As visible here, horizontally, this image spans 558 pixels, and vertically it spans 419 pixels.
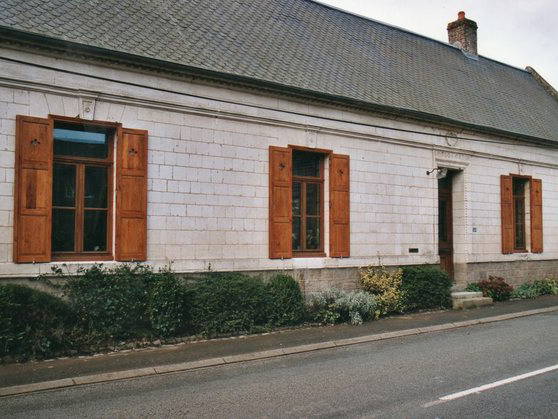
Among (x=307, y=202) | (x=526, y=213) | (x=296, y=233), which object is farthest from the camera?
(x=526, y=213)

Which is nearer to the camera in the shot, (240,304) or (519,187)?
(240,304)

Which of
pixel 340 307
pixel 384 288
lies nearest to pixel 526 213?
pixel 384 288

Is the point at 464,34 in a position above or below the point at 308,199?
above

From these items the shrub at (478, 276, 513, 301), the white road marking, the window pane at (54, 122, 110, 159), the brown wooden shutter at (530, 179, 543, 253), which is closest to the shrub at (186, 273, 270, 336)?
the window pane at (54, 122, 110, 159)

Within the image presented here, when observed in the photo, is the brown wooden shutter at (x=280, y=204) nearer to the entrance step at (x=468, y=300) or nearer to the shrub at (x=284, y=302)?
the shrub at (x=284, y=302)

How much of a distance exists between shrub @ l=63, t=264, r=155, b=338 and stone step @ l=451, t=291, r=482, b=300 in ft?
25.3

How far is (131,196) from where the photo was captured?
30.8ft

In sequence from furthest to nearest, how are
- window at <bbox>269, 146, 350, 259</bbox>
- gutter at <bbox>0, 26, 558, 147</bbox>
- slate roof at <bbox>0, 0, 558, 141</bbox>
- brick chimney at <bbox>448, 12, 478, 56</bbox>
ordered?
1. brick chimney at <bbox>448, 12, 478, 56</bbox>
2. window at <bbox>269, 146, 350, 259</bbox>
3. slate roof at <bbox>0, 0, 558, 141</bbox>
4. gutter at <bbox>0, 26, 558, 147</bbox>

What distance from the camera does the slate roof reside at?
9.73 m

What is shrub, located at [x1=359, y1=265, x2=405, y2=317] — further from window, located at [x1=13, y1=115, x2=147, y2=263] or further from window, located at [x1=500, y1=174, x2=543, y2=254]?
window, located at [x1=500, y1=174, x2=543, y2=254]

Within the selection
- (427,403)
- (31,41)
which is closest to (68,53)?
(31,41)

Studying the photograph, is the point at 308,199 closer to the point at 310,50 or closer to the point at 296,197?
the point at 296,197

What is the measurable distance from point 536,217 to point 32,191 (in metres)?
14.4

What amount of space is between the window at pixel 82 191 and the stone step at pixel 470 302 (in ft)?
26.8
